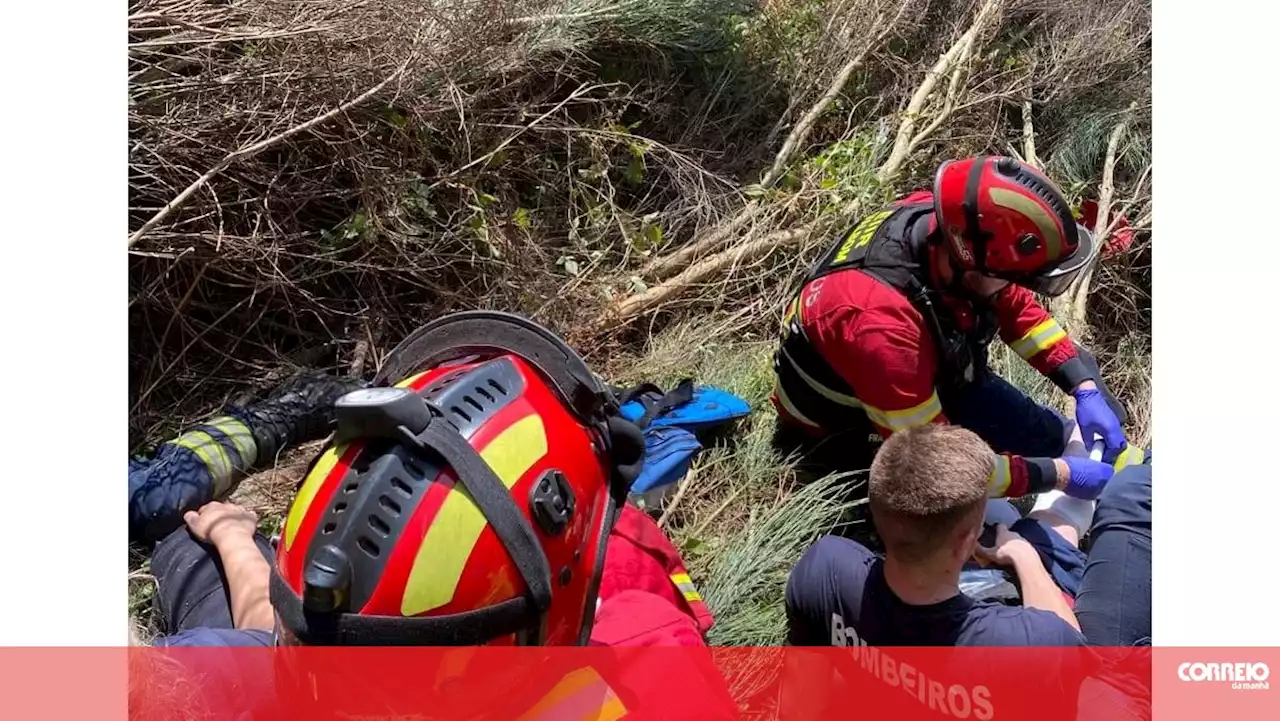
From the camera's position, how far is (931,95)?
508 cm

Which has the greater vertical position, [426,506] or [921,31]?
[921,31]

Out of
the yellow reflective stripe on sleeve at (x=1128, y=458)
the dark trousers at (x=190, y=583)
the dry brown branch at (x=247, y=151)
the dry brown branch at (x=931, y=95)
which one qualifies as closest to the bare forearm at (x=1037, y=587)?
the yellow reflective stripe on sleeve at (x=1128, y=458)

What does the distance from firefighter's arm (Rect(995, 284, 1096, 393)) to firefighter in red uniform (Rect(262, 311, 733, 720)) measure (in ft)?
7.39

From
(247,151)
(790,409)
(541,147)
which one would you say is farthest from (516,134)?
(790,409)

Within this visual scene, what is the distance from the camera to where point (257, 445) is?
282 centimetres

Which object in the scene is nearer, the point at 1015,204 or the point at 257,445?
the point at 1015,204

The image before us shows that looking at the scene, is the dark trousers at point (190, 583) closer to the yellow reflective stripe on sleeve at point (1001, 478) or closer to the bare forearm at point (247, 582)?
the bare forearm at point (247, 582)

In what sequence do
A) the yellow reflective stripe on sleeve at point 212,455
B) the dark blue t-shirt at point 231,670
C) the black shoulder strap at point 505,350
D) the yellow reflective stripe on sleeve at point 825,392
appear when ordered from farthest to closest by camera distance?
the yellow reflective stripe on sleeve at point 825,392, the yellow reflective stripe on sleeve at point 212,455, the dark blue t-shirt at point 231,670, the black shoulder strap at point 505,350

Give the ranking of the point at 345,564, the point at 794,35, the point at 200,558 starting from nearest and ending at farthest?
the point at 345,564, the point at 200,558, the point at 794,35

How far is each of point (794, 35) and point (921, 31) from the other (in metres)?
0.98

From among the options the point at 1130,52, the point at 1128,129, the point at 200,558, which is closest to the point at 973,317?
the point at 200,558

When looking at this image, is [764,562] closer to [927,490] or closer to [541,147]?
[927,490]

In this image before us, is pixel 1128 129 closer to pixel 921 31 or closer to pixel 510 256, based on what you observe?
pixel 921 31

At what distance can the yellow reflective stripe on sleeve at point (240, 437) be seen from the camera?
274 centimetres
